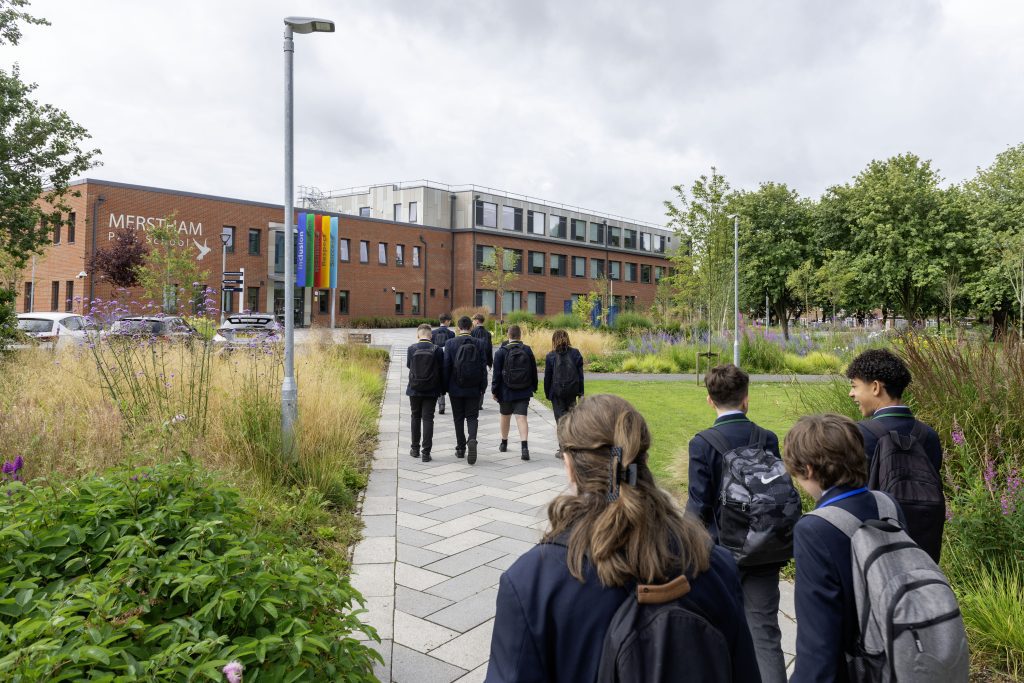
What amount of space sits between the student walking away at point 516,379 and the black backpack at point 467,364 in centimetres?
38

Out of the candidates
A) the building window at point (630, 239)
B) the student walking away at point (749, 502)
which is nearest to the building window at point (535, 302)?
the building window at point (630, 239)

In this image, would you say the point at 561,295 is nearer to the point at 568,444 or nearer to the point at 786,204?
the point at 786,204

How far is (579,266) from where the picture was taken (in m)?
67.2

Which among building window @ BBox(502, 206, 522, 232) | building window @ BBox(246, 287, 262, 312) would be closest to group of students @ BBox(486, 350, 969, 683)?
Answer: building window @ BBox(246, 287, 262, 312)

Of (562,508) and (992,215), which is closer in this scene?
(562,508)

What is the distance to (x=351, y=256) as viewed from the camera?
49.2 m

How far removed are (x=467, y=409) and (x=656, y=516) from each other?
7294 millimetres

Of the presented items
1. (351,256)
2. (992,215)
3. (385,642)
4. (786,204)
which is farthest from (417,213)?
(385,642)

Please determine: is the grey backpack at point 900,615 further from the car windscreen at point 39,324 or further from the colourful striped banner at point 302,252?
the car windscreen at point 39,324

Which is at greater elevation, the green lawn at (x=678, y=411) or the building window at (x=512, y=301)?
the building window at (x=512, y=301)

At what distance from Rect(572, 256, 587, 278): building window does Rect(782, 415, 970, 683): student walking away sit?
6459 cm

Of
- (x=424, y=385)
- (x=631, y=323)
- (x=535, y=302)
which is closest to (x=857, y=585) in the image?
(x=424, y=385)

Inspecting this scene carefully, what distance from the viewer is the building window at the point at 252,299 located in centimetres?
4375

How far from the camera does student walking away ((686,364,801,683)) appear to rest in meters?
2.95
